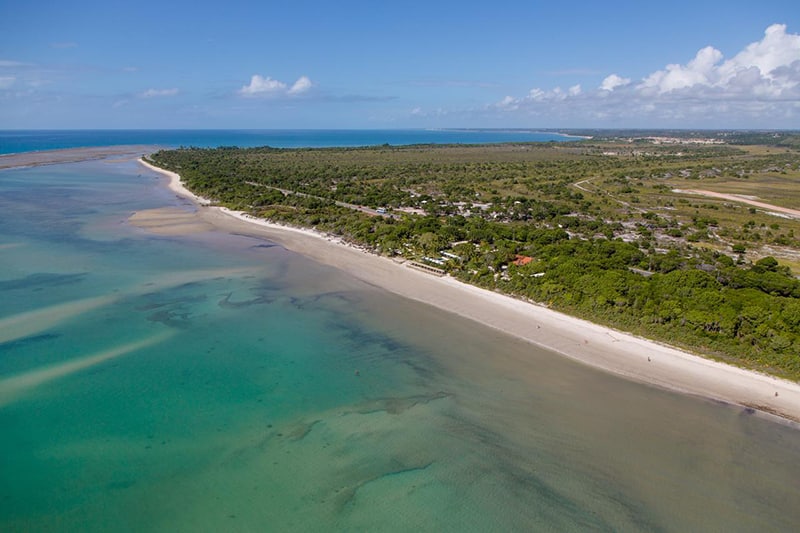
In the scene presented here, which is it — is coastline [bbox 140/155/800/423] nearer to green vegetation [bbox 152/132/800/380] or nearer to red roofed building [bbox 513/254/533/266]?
green vegetation [bbox 152/132/800/380]

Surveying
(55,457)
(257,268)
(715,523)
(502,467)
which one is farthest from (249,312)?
(715,523)

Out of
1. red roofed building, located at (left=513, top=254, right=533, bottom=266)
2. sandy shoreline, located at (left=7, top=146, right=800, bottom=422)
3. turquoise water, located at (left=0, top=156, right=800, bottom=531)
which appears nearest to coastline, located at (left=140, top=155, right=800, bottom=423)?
sandy shoreline, located at (left=7, top=146, right=800, bottom=422)

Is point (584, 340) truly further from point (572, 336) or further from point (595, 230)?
point (595, 230)

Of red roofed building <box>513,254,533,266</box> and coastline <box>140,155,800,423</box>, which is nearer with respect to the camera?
coastline <box>140,155,800,423</box>

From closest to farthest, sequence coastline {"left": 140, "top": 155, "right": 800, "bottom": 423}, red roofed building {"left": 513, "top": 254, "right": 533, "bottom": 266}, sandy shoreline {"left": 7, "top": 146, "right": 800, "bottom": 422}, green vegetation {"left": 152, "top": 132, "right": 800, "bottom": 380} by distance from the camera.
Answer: coastline {"left": 140, "top": 155, "right": 800, "bottom": 423} < sandy shoreline {"left": 7, "top": 146, "right": 800, "bottom": 422} < green vegetation {"left": 152, "top": 132, "right": 800, "bottom": 380} < red roofed building {"left": 513, "top": 254, "right": 533, "bottom": 266}

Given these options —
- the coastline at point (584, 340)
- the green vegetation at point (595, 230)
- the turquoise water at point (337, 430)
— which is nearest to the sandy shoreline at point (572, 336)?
the coastline at point (584, 340)

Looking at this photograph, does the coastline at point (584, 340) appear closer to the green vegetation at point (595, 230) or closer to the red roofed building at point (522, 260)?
the green vegetation at point (595, 230)
